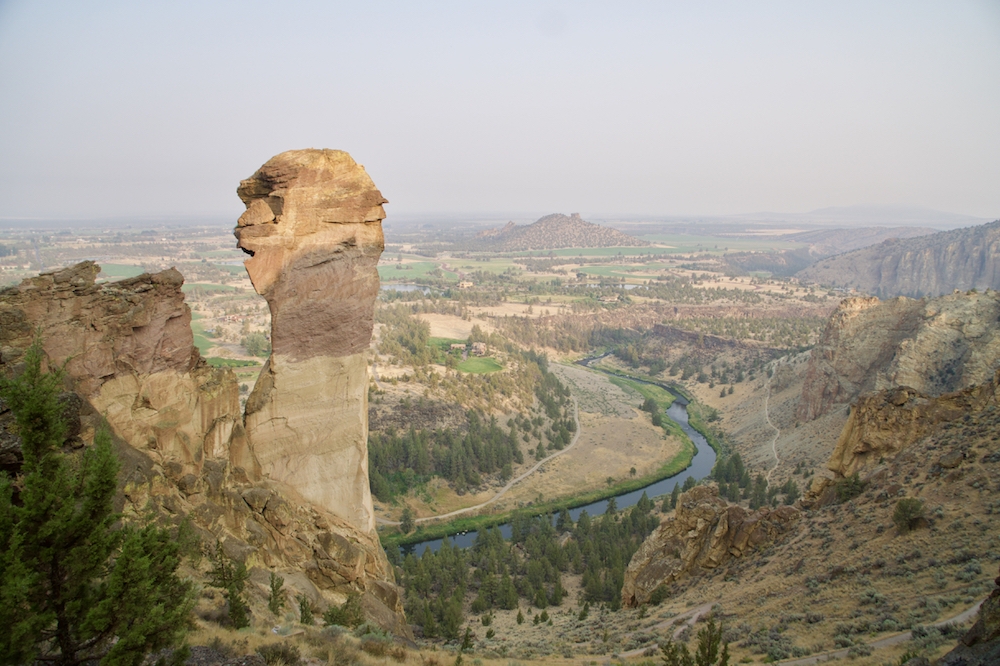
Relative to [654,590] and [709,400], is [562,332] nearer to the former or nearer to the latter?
[709,400]

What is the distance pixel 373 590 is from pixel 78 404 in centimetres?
1234

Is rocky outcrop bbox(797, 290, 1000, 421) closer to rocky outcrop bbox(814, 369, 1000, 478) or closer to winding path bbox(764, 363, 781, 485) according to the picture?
winding path bbox(764, 363, 781, 485)

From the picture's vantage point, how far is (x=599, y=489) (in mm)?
69750

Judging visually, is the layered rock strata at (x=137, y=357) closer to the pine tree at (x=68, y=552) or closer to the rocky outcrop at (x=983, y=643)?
the pine tree at (x=68, y=552)

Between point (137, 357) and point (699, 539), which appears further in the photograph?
point (699, 539)

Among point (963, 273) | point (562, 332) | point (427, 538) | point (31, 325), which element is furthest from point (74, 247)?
point (963, 273)

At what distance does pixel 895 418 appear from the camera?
33031 millimetres

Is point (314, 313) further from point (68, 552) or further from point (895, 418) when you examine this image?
point (895, 418)

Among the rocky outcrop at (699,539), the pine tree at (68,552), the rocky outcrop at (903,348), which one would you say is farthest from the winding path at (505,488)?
the pine tree at (68,552)

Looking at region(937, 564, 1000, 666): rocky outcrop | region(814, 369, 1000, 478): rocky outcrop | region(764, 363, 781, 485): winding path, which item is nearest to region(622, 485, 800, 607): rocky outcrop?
region(814, 369, 1000, 478): rocky outcrop

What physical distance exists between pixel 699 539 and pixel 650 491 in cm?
3901

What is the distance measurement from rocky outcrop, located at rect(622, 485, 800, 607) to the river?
21058 millimetres

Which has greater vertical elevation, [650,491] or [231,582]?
[231,582]

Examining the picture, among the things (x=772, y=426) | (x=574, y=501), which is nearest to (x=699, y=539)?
(x=574, y=501)
